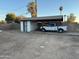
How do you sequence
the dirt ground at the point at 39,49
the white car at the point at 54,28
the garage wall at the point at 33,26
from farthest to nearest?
the garage wall at the point at 33,26, the white car at the point at 54,28, the dirt ground at the point at 39,49

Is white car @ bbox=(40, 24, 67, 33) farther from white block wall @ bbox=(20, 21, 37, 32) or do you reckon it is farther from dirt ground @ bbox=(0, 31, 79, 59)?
dirt ground @ bbox=(0, 31, 79, 59)

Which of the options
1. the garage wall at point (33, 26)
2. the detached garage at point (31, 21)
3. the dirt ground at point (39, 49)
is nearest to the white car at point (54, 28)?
the detached garage at point (31, 21)

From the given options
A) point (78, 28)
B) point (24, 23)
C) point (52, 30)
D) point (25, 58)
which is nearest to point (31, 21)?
point (24, 23)

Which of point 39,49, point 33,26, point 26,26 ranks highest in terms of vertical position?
point 26,26

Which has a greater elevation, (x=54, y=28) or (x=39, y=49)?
(x=54, y=28)

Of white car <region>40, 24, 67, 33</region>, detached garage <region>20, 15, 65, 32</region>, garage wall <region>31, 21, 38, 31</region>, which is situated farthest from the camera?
garage wall <region>31, 21, 38, 31</region>

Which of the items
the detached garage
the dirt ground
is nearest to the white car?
the detached garage

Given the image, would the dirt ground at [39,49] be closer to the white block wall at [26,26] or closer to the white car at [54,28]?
the white car at [54,28]

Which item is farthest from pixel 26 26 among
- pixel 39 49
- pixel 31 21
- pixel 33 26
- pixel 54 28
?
pixel 39 49

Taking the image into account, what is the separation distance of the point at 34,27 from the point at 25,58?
78.0 ft

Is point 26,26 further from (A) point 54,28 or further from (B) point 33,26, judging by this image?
(A) point 54,28

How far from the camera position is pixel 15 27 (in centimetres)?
3966

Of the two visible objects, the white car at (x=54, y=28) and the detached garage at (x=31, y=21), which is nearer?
the white car at (x=54, y=28)

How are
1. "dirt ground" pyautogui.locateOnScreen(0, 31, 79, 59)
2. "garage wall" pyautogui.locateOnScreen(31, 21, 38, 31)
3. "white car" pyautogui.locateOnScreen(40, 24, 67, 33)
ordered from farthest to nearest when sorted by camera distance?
"garage wall" pyautogui.locateOnScreen(31, 21, 38, 31) → "white car" pyautogui.locateOnScreen(40, 24, 67, 33) → "dirt ground" pyautogui.locateOnScreen(0, 31, 79, 59)
